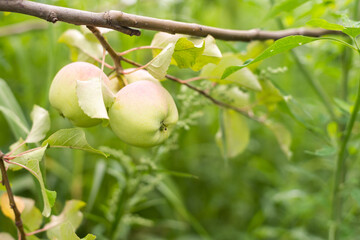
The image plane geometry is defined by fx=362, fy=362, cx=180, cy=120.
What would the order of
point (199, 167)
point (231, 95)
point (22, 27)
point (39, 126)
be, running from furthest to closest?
point (199, 167)
point (22, 27)
point (231, 95)
point (39, 126)

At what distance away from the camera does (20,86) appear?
1021 millimetres

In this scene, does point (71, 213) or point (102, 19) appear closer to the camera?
point (102, 19)

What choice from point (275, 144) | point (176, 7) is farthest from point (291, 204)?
point (176, 7)

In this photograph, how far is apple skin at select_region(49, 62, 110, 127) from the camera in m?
0.36

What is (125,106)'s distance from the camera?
1.18 ft

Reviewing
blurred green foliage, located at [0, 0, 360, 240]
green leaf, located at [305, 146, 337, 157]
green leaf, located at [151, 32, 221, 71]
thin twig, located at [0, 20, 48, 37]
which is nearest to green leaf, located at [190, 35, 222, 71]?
green leaf, located at [151, 32, 221, 71]

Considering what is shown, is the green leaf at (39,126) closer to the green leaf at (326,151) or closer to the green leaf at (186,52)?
the green leaf at (186,52)

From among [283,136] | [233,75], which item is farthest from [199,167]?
[233,75]

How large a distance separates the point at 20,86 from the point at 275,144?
0.90 metres

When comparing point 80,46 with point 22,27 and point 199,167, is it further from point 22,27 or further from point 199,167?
point 199,167

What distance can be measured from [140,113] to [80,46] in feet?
0.57

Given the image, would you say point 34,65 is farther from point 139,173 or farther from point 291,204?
point 291,204

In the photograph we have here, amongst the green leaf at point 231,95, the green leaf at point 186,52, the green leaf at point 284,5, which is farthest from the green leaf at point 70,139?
the green leaf at point 284,5

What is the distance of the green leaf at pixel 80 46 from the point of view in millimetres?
476
